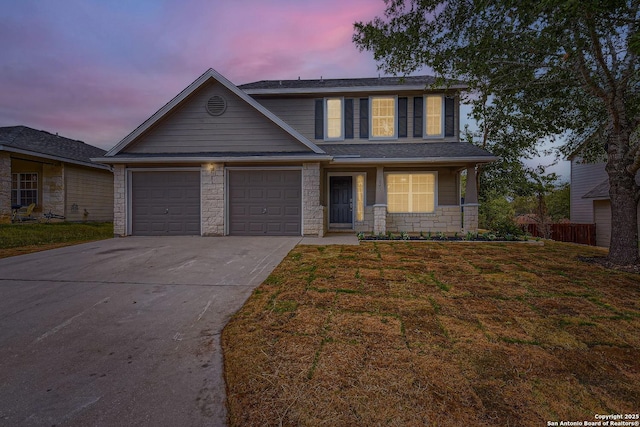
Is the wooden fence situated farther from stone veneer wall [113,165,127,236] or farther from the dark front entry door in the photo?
stone veneer wall [113,165,127,236]

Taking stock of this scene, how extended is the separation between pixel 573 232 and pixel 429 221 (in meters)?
10.1

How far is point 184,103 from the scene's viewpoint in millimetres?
10812

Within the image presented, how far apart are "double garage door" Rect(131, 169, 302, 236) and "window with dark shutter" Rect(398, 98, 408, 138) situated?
18.0 ft

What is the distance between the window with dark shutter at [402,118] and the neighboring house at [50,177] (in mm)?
16263

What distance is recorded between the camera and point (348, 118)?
1300cm

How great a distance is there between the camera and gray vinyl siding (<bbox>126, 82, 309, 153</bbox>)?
10703 millimetres

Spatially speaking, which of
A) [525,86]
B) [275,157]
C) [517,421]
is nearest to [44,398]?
[517,421]

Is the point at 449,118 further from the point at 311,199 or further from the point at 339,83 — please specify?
the point at 311,199

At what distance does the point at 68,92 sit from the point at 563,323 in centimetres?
2912

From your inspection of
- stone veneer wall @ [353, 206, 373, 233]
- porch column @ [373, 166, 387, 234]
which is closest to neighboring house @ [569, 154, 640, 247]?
porch column @ [373, 166, 387, 234]

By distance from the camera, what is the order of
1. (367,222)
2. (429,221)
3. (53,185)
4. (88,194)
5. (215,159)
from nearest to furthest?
(215,159)
(429,221)
(367,222)
(53,185)
(88,194)

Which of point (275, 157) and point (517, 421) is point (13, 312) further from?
point (275, 157)

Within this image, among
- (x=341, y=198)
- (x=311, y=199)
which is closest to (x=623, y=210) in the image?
(x=311, y=199)

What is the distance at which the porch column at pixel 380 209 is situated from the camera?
10930 mm
